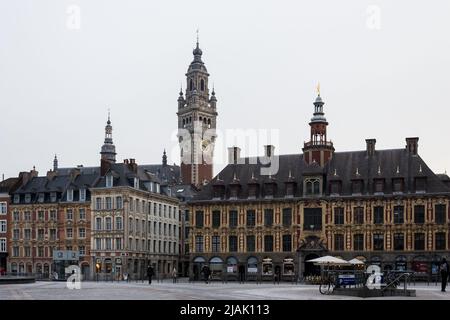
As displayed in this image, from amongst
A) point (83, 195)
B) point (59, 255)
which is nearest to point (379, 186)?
point (83, 195)

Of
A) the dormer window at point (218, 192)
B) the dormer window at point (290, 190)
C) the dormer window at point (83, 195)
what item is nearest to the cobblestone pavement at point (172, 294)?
the dormer window at point (290, 190)

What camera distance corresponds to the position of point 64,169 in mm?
110938

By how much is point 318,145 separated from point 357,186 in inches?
245

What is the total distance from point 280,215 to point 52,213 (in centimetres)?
2923

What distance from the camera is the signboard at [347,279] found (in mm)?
39875

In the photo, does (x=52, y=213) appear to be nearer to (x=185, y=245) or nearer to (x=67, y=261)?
(x=67, y=261)

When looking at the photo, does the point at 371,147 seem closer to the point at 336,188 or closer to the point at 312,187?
the point at 336,188

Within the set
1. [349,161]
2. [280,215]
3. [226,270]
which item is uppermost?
[349,161]

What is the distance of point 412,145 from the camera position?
73.7 meters

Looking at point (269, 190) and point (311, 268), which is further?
point (269, 190)

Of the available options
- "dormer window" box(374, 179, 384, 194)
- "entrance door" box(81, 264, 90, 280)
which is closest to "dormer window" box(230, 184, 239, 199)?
"dormer window" box(374, 179, 384, 194)

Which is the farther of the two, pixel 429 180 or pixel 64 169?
pixel 64 169
